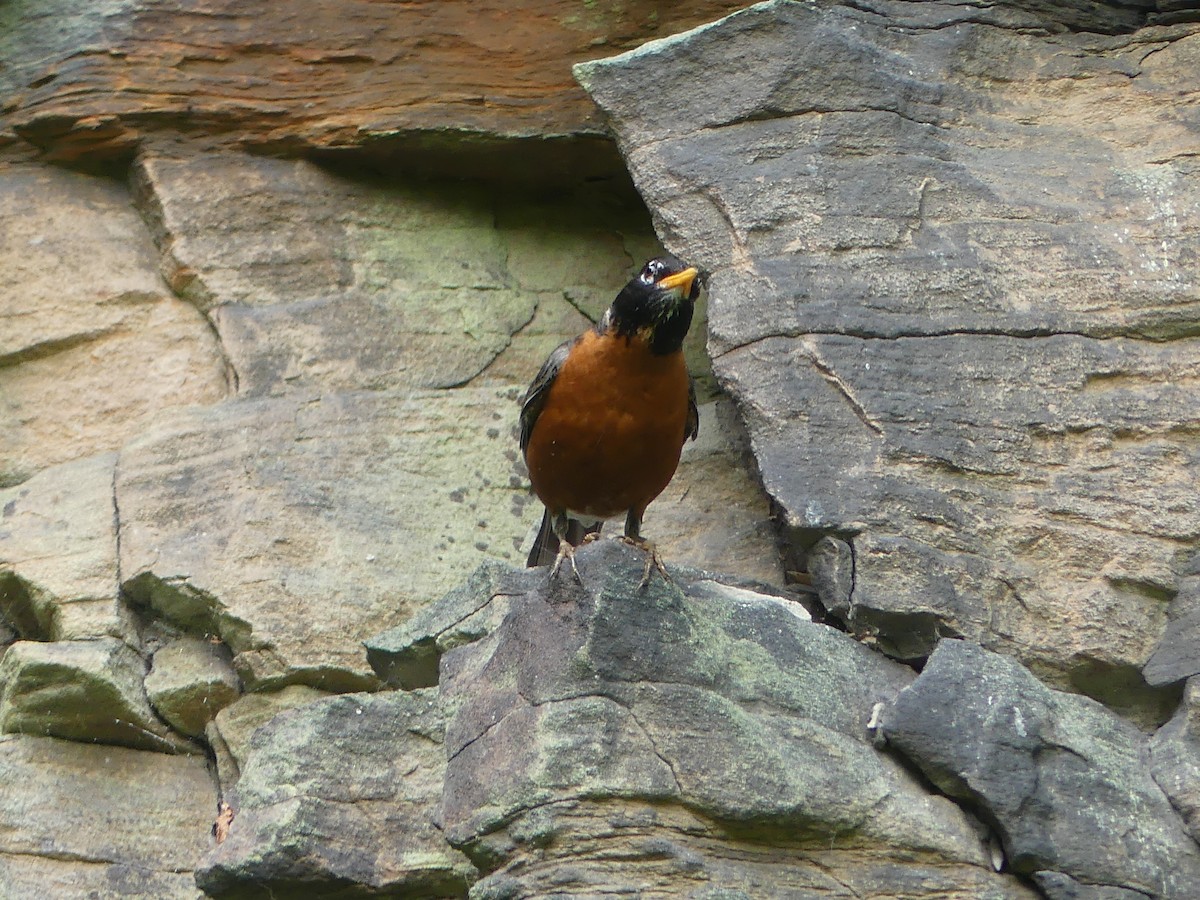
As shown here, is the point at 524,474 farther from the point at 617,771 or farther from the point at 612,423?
the point at 617,771

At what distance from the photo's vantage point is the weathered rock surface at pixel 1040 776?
15.4 ft

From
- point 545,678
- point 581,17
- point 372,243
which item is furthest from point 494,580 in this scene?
point 581,17

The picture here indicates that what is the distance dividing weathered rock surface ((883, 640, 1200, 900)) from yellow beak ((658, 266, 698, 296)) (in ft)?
5.27

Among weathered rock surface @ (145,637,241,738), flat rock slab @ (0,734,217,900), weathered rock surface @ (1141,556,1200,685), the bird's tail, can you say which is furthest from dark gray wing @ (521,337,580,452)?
weathered rock surface @ (1141,556,1200,685)

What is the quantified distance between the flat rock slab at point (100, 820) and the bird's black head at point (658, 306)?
2525 mm

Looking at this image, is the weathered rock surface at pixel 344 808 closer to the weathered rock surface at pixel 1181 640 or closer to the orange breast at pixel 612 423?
the orange breast at pixel 612 423

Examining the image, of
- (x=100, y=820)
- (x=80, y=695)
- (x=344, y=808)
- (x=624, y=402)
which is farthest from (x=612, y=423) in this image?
(x=100, y=820)

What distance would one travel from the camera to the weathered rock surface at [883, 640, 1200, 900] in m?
4.69

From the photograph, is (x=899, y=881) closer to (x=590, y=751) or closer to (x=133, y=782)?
(x=590, y=751)

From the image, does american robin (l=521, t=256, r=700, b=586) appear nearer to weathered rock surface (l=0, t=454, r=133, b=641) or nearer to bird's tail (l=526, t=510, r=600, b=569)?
bird's tail (l=526, t=510, r=600, b=569)

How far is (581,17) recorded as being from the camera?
7.45m

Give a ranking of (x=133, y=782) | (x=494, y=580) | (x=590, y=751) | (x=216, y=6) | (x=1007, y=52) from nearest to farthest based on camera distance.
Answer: (x=590, y=751)
(x=494, y=580)
(x=133, y=782)
(x=1007, y=52)
(x=216, y=6)

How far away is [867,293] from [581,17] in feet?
7.22

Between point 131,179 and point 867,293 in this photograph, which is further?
point 131,179
